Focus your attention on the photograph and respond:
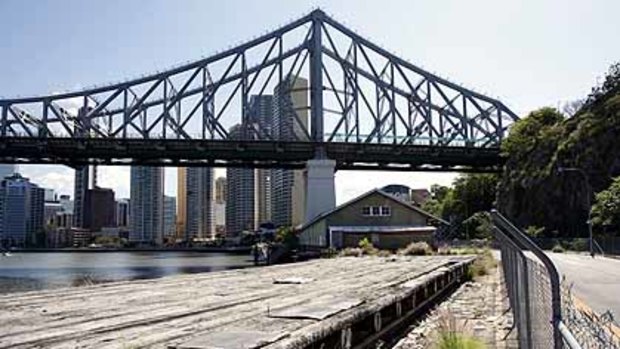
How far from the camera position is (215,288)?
13.0 metres

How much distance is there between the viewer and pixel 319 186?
88250 mm

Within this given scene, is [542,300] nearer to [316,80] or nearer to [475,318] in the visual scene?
[475,318]

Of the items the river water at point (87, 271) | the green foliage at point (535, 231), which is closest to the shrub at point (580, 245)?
the green foliage at point (535, 231)

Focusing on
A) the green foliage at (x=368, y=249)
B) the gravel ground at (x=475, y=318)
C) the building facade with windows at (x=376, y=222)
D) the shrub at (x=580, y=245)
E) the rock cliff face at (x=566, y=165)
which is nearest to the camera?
the gravel ground at (x=475, y=318)

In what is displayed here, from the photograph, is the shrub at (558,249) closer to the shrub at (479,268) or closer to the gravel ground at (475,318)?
the shrub at (479,268)

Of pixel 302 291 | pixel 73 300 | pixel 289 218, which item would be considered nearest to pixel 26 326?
pixel 73 300

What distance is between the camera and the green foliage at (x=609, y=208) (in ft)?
178

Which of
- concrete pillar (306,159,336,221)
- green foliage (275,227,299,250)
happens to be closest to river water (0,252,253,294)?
green foliage (275,227,299,250)

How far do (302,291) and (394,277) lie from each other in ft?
15.0

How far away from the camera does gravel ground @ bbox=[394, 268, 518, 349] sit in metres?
11.0

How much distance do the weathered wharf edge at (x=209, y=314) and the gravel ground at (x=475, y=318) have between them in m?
0.44

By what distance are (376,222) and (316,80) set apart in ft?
114

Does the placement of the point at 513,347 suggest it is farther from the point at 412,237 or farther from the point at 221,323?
the point at 412,237

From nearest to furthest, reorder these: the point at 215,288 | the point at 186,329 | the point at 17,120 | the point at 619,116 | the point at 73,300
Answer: the point at 186,329 → the point at 73,300 → the point at 215,288 → the point at 619,116 → the point at 17,120
